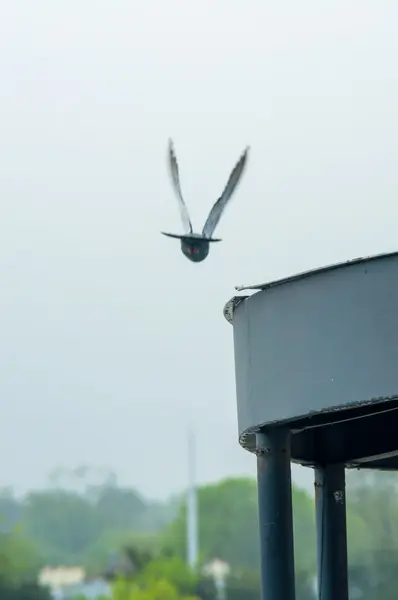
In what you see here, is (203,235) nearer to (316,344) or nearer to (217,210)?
(217,210)

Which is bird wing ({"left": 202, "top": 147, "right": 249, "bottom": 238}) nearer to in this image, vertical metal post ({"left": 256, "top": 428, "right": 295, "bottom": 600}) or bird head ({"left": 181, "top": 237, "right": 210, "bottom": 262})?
bird head ({"left": 181, "top": 237, "right": 210, "bottom": 262})

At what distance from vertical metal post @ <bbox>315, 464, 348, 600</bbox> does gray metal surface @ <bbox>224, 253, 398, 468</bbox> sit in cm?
127

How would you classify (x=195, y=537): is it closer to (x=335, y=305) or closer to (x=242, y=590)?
(x=242, y=590)

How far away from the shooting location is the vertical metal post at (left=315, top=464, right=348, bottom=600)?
10.4 m

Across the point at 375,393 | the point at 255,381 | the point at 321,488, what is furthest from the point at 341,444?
the point at 375,393

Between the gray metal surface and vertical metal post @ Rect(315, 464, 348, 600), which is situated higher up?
the gray metal surface

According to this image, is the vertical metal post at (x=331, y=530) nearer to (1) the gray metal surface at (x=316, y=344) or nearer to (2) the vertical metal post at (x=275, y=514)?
(1) the gray metal surface at (x=316, y=344)

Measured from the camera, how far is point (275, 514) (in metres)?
8.63

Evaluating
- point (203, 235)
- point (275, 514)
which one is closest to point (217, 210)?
point (203, 235)

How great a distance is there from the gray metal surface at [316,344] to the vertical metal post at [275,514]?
0.45 feet

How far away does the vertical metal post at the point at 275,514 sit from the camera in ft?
28.1

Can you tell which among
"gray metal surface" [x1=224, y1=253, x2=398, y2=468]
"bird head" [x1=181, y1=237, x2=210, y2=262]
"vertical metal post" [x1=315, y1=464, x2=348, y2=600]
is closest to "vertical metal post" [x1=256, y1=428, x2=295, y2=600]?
"gray metal surface" [x1=224, y1=253, x2=398, y2=468]

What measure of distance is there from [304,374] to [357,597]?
44.8 meters

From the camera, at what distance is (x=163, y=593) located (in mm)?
48969
